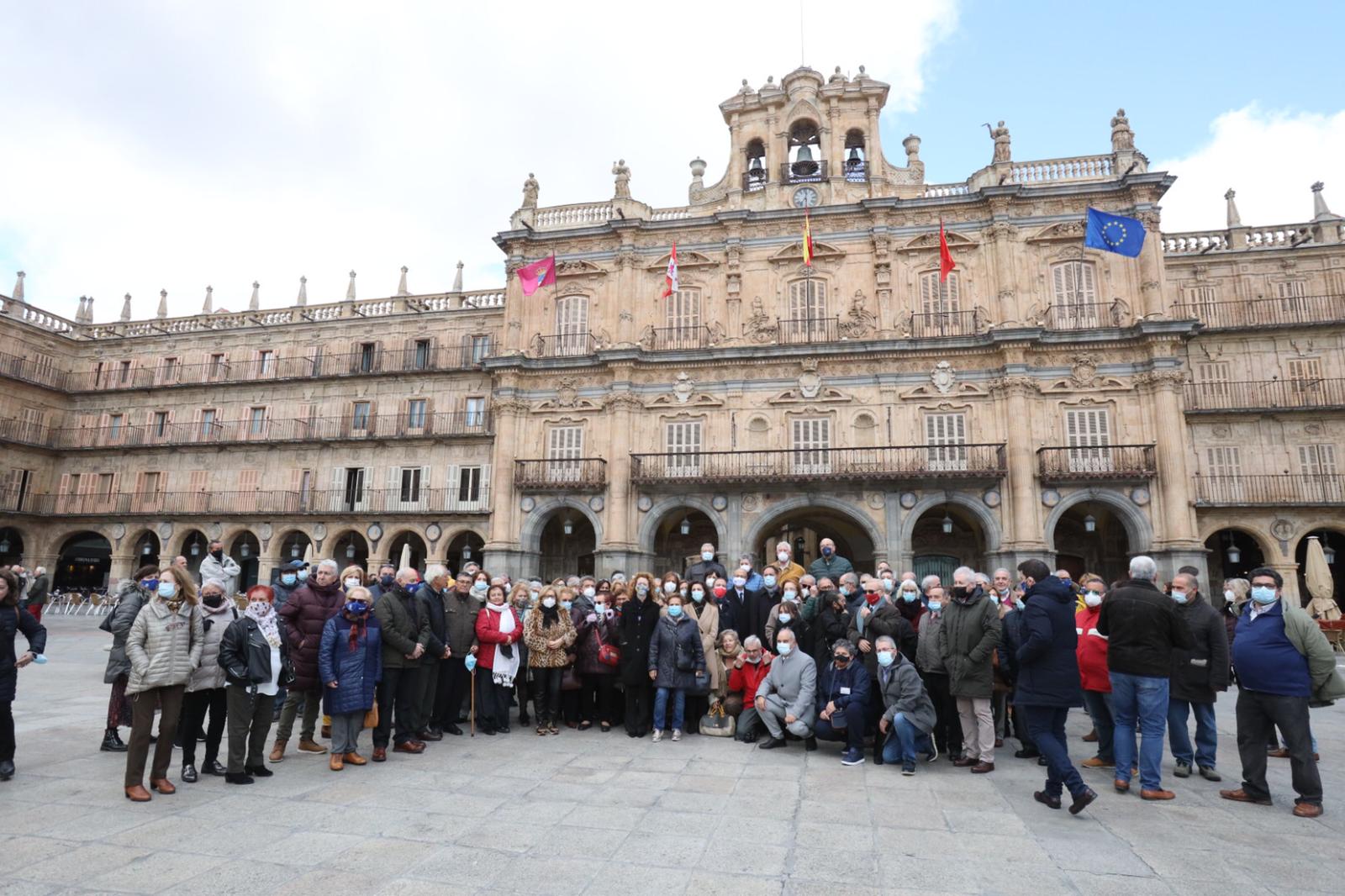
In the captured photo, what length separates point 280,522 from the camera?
27.9 metres

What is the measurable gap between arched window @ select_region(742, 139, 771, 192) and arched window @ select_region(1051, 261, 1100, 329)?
32.2 feet

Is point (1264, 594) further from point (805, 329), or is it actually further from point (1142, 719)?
point (805, 329)

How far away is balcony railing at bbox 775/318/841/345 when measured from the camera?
2348cm

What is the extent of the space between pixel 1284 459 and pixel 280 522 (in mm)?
33297

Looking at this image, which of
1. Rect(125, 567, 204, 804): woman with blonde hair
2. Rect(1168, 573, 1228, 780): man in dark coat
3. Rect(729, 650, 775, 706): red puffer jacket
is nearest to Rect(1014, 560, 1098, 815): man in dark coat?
Rect(1168, 573, 1228, 780): man in dark coat

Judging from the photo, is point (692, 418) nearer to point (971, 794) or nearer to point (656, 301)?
point (656, 301)

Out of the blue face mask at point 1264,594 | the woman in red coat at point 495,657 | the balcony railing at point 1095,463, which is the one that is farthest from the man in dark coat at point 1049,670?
the balcony railing at point 1095,463

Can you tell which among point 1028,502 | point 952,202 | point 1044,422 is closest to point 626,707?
point 1028,502

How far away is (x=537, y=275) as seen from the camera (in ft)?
77.7

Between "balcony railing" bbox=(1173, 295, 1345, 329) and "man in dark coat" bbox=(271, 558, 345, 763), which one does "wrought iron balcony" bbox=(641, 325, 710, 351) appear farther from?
"man in dark coat" bbox=(271, 558, 345, 763)

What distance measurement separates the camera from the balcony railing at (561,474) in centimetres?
2339

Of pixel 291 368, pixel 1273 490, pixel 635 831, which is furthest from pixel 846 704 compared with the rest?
pixel 291 368

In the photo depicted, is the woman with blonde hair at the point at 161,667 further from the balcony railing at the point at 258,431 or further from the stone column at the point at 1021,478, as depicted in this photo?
the balcony railing at the point at 258,431

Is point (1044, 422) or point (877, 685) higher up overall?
point (1044, 422)
